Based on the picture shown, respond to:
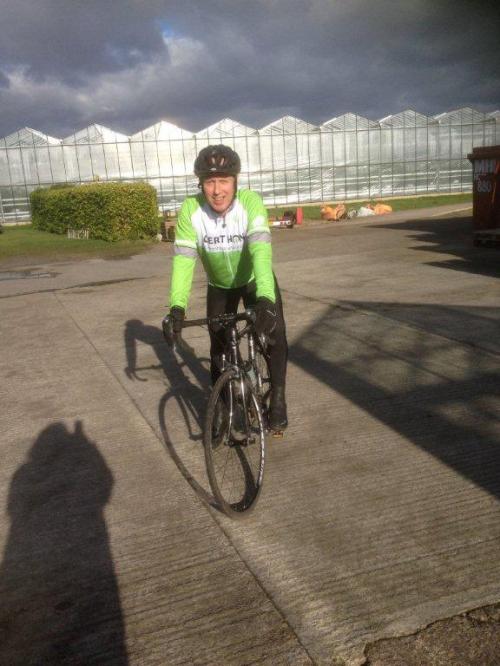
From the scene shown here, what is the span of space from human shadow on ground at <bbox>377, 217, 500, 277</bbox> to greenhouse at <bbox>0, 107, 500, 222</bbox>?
19.4 metres

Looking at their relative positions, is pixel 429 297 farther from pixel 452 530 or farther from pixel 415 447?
pixel 452 530

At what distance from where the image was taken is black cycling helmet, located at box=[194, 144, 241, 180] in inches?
153

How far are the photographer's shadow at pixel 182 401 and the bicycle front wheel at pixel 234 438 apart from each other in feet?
0.51

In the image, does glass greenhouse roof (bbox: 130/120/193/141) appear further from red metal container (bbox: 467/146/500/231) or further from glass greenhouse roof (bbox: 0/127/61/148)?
red metal container (bbox: 467/146/500/231)

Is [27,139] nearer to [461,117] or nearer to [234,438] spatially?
[461,117]

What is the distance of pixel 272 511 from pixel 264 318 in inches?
42.9

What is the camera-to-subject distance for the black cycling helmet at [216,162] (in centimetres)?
388

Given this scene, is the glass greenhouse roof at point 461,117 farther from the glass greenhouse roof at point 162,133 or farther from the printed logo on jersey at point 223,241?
the printed logo on jersey at point 223,241

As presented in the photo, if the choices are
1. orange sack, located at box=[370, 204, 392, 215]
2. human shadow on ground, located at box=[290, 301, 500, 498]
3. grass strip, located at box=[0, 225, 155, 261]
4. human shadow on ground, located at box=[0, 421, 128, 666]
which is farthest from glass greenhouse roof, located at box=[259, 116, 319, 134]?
human shadow on ground, located at box=[0, 421, 128, 666]

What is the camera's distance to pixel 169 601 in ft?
9.36

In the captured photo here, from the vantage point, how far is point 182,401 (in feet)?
18.4

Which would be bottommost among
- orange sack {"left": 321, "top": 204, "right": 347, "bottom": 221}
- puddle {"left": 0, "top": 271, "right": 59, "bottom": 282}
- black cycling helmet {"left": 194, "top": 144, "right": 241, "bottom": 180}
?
puddle {"left": 0, "top": 271, "right": 59, "bottom": 282}

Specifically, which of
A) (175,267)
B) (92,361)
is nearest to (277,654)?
(175,267)

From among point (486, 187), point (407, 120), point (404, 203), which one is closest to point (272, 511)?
point (486, 187)
